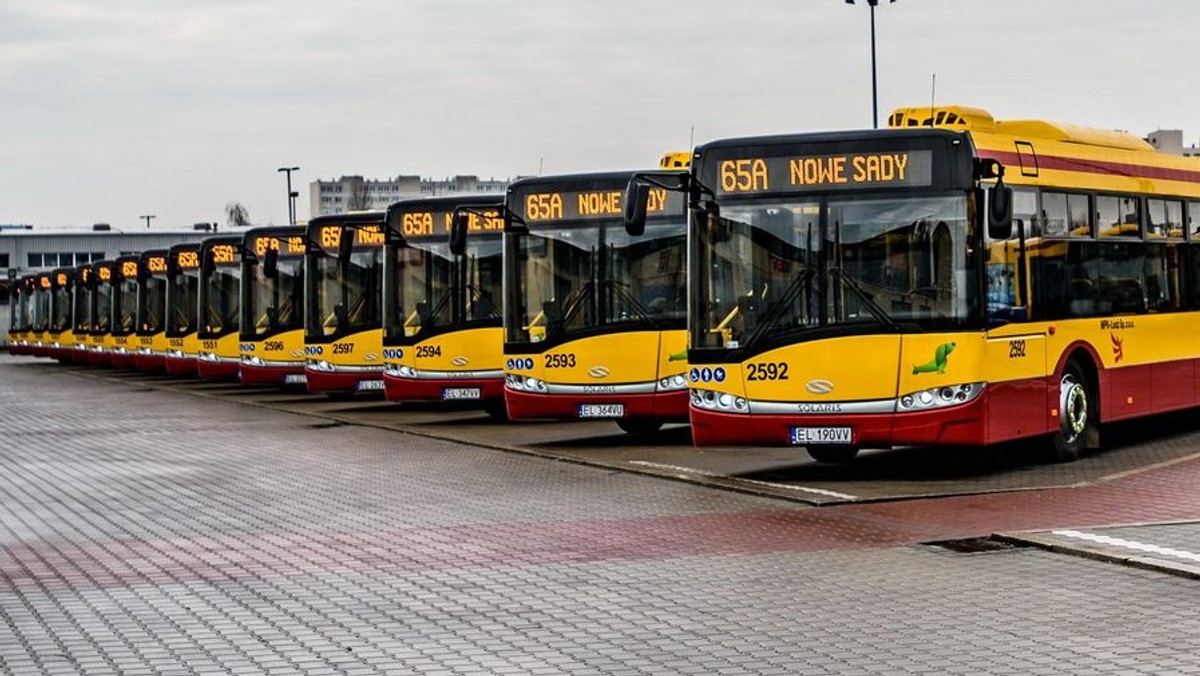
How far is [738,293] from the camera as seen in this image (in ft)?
58.8

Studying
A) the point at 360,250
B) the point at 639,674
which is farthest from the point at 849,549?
the point at 360,250

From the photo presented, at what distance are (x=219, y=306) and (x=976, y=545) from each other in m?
34.0

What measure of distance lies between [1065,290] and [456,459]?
21.1ft

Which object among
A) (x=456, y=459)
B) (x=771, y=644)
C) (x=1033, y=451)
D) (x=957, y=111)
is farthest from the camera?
(x=456, y=459)

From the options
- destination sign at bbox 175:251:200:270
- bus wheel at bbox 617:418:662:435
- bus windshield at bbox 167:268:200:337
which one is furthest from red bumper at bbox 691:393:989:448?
destination sign at bbox 175:251:200:270

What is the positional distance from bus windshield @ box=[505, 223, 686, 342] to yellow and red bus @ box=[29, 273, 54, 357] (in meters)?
50.2

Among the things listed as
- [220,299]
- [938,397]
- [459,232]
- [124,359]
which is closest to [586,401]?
[459,232]

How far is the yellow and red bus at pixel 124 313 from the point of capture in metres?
56.0

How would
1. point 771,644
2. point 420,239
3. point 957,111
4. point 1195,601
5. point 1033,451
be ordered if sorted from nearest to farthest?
point 771,644 → point 1195,601 → point 957,111 → point 1033,451 → point 420,239

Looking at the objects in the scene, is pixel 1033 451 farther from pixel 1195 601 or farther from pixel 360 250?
pixel 360 250

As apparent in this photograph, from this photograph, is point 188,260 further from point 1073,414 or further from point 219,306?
point 1073,414

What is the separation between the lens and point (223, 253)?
151 ft

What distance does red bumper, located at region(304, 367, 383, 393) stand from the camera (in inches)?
1348

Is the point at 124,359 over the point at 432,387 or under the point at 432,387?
under
